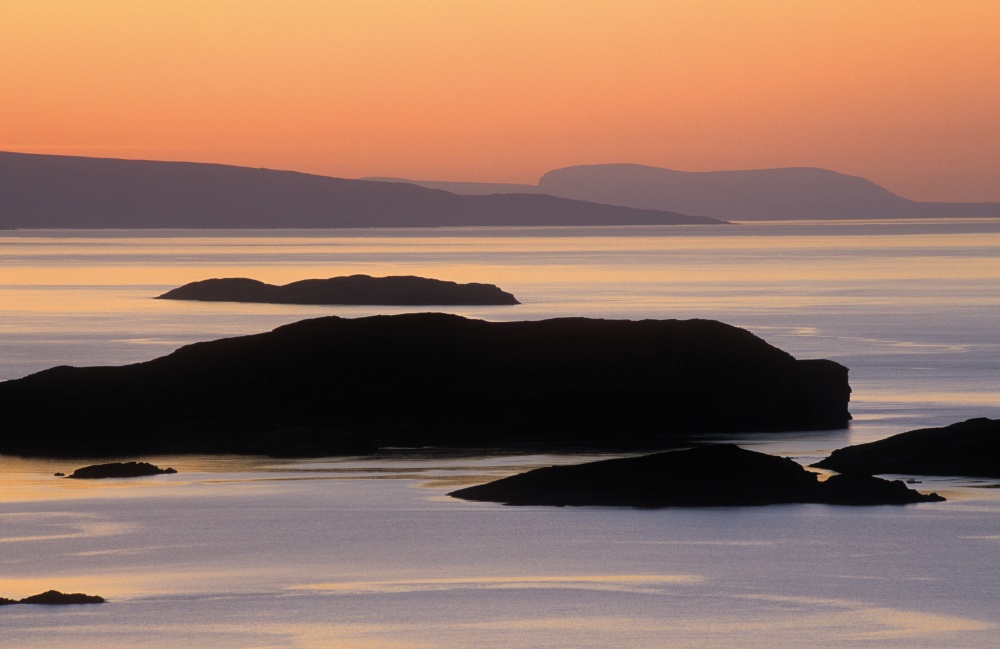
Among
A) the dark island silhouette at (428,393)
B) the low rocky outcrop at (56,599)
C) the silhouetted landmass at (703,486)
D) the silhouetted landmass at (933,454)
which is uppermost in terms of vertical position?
the dark island silhouette at (428,393)

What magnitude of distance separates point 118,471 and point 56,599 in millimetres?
12058

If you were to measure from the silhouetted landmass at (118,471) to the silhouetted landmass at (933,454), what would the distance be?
12.1 meters

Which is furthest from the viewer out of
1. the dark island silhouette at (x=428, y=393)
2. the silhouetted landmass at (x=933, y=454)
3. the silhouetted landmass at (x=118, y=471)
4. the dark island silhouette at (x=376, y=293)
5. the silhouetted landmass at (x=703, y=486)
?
the dark island silhouette at (x=376, y=293)

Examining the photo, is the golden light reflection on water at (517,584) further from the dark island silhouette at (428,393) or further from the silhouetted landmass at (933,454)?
the dark island silhouette at (428,393)

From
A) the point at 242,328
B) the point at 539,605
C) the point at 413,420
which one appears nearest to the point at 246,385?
the point at 413,420

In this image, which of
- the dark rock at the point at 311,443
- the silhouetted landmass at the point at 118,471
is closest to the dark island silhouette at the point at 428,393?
the dark rock at the point at 311,443

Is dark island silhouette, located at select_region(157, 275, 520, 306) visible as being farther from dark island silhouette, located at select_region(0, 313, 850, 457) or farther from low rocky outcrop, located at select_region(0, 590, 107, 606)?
low rocky outcrop, located at select_region(0, 590, 107, 606)

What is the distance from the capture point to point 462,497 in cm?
3222

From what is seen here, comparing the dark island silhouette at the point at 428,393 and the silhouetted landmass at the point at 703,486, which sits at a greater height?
the dark island silhouette at the point at 428,393

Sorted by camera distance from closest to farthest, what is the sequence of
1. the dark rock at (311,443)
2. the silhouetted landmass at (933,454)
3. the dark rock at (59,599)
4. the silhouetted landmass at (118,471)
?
the dark rock at (59,599), the silhouetted landmass at (933,454), the silhouetted landmass at (118,471), the dark rock at (311,443)

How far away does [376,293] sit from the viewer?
10400 centimetres

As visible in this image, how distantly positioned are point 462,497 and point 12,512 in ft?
23.5

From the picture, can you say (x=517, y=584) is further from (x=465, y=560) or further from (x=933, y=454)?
(x=933, y=454)

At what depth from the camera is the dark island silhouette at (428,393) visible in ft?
132
